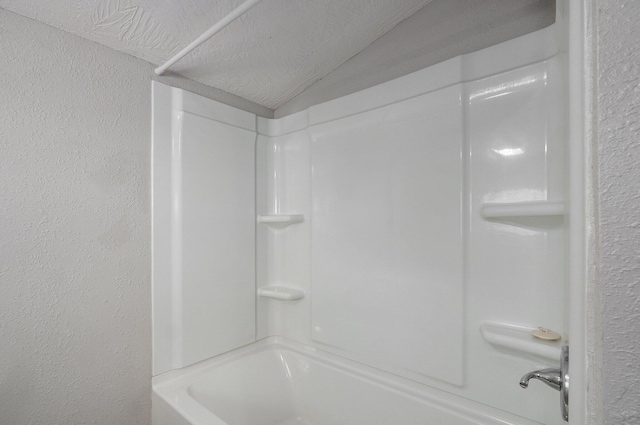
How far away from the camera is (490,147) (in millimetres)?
1139

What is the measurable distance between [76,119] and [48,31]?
1.05 feet

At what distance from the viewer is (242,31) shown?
1309 mm

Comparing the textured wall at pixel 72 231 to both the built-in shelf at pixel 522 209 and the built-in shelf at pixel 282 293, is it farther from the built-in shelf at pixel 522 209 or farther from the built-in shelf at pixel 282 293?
the built-in shelf at pixel 522 209

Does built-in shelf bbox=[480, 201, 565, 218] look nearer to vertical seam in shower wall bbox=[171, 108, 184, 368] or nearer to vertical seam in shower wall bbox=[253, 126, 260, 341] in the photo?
vertical seam in shower wall bbox=[253, 126, 260, 341]

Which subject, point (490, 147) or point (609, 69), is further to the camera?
point (490, 147)

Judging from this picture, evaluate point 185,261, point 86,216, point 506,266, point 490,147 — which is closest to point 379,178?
point 490,147

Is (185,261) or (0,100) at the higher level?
(0,100)

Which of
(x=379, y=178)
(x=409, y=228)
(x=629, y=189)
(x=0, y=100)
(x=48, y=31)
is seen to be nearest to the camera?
(x=629, y=189)

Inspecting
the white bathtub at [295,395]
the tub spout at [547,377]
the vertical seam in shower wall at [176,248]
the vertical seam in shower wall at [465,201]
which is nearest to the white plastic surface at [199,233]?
the vertical seam in shower wall at [176,248]

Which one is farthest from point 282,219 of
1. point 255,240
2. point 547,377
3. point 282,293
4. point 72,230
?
point 547,377

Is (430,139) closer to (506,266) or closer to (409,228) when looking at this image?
(409,228)

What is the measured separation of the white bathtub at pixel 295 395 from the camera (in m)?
1.18

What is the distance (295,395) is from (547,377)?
4.19 ft

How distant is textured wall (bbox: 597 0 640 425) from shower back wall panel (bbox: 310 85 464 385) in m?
0.94
